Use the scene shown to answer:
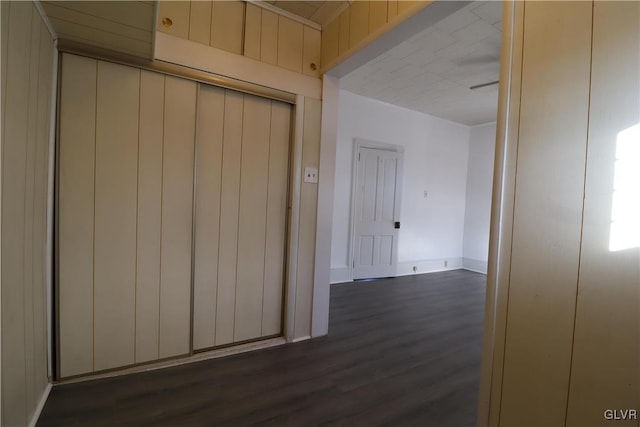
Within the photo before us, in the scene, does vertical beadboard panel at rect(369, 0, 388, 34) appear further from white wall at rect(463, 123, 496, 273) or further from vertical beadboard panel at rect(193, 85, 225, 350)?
white wall at rect(463, 123, 496, 273)

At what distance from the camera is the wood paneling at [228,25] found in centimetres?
222

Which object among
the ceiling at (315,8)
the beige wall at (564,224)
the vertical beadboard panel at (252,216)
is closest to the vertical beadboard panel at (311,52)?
the ceiling at (315,8)

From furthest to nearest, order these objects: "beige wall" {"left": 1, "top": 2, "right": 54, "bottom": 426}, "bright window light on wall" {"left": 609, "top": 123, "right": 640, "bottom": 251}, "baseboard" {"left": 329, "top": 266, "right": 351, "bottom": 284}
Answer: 1. "baseboard" {"left": 329, "top": 266, "right": 351, "bottom": 284}
2. "beige wall" {"left": 1, "top": 2, "right": 54, "bottom": 426}
3. "bright window light on wall" {"left": 609, "top": 123, "right": 640, "bottom": 251}

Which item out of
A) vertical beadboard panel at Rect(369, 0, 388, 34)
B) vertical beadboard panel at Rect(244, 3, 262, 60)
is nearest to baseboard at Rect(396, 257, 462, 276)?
vertical beadboard panel at Rect(369, 0, 388, 34)

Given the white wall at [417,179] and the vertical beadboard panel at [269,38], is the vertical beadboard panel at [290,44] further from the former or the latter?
the white wall at [417,179]

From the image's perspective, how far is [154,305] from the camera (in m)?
2.14

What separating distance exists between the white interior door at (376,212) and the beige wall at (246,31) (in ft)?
7.47

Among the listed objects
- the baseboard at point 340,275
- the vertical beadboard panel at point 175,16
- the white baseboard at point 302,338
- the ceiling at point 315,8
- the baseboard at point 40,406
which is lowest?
the white baseboard at point 302,338

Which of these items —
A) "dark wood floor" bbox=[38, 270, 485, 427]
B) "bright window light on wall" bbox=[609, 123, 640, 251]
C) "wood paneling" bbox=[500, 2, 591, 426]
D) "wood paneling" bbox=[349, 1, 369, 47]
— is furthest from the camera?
"wood paneling" bbox=[349, 1, 369, 47]

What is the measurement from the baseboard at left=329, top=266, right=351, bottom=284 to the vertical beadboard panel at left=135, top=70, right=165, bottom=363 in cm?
277

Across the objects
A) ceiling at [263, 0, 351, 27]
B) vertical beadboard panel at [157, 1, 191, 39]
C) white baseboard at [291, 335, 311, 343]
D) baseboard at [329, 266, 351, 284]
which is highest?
ceiling at [263, 0, 351, 27]

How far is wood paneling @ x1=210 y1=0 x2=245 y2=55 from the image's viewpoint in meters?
2.22

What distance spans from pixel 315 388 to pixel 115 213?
1793 mm

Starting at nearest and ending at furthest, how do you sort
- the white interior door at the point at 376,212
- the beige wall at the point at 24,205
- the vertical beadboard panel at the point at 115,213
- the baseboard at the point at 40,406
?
the beige wall at the point at 24,205 < the baseboard at the point at 40,406 < the vertical beadboard panel at the point at 115,213 < the white interior door at the point at 376,212
